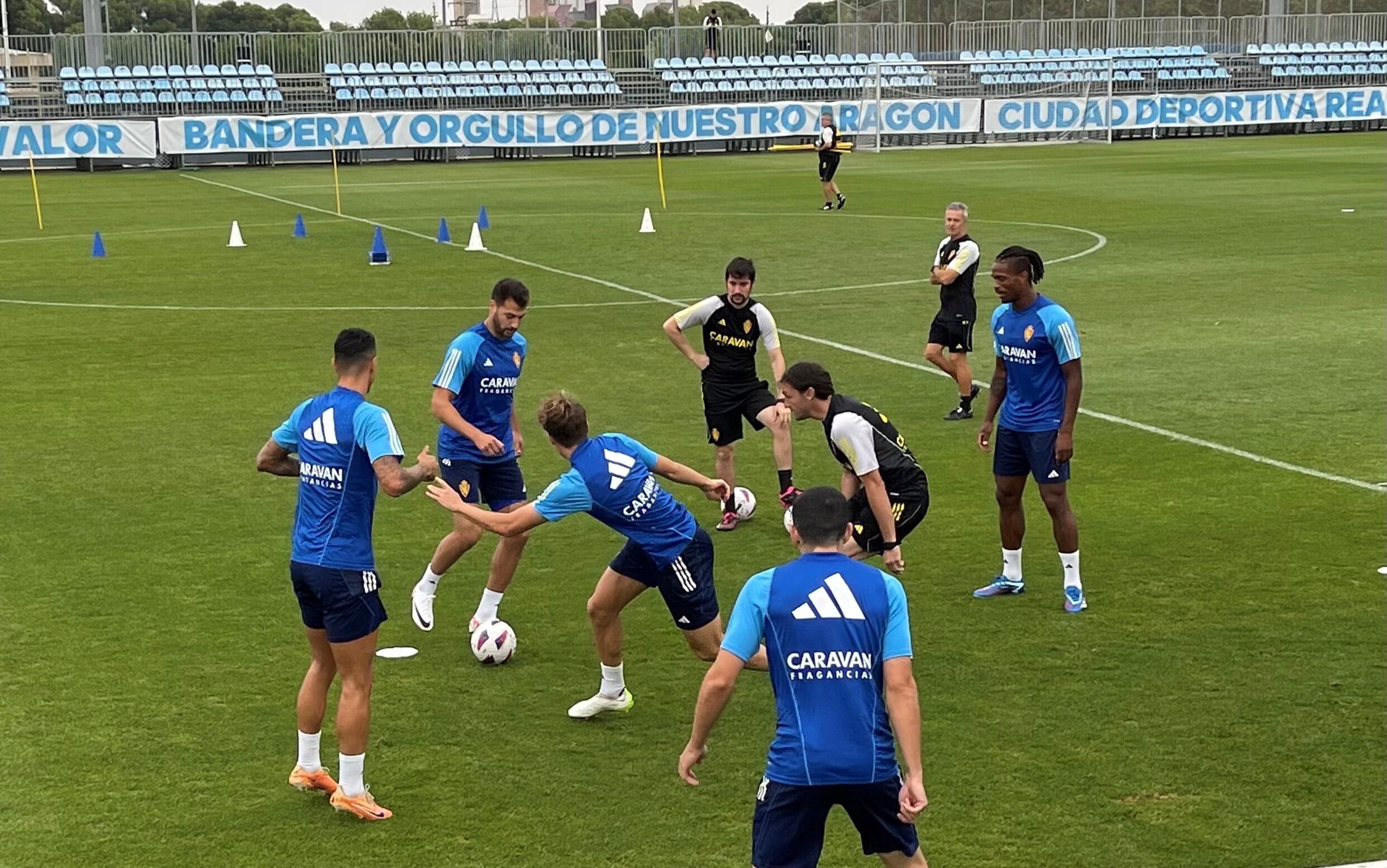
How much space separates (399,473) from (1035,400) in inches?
189

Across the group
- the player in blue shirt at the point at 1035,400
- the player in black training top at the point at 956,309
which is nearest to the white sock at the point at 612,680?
the player in blue shirt at the point at 1035,400

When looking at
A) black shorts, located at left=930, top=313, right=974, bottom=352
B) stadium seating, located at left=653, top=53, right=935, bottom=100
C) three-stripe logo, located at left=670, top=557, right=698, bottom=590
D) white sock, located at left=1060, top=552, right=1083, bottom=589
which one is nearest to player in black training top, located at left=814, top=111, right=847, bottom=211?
black shorts, located at left=930, top=313, right=974, bottom=352

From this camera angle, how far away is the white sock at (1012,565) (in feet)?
36.1

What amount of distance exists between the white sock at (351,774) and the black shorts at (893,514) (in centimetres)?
341

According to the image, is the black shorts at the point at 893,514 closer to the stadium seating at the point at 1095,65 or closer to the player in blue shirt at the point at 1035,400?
the player in blue shirt at the point at 1035,400

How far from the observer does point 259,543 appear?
488 inches

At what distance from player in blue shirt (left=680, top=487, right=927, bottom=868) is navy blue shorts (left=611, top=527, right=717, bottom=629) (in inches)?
106

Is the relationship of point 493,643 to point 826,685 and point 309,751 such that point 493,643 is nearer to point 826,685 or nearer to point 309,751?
point 309,751

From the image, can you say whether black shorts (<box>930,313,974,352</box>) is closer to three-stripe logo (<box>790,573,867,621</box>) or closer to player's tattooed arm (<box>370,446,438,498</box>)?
player's tattooed arm (<box>370,446,438,498</box>)

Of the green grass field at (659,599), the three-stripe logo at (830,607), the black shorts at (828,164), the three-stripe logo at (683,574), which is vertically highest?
the black shorts at (828,164)

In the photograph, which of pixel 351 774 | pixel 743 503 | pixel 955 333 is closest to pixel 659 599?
pixel 743 503

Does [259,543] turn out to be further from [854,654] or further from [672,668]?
[854,654]

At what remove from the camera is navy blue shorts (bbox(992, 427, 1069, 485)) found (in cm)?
1058

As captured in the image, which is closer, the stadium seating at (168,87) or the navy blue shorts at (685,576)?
the navy blue shorts at (685,576)
